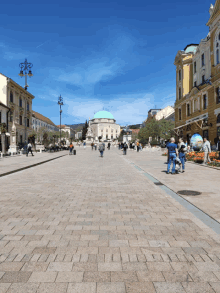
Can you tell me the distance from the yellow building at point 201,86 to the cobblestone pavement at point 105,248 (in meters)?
22.0

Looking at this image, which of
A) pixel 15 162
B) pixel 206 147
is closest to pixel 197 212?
pixel 206 147

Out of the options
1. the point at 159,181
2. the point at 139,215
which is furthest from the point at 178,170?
the point at 139,215

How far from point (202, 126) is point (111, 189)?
2681cm

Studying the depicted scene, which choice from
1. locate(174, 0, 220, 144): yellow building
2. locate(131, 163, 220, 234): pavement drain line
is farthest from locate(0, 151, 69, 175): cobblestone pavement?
locate(174, 0, 220, 144): yellow building

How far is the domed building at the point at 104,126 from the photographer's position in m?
169

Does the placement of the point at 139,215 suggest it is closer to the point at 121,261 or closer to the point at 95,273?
the point at 121,261

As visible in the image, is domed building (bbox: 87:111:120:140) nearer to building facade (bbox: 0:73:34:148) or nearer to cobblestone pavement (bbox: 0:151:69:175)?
building facade (bbox: 0:73:34:148)

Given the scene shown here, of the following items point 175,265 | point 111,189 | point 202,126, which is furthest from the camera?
point 202,126

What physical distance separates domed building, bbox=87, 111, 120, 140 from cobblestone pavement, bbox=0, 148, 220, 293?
16081 cm

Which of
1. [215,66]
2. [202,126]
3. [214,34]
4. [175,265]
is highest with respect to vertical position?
[214,34]

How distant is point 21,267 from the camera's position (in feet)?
9.49

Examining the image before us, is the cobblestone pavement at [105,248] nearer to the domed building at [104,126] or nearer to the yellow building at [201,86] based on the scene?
the yellow building at [201,86]

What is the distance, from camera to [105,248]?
11.2 feet

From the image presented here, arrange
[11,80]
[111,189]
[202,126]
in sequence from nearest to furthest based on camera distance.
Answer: [111,189], [202,126], [11,80]
